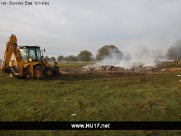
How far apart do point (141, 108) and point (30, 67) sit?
1319cm

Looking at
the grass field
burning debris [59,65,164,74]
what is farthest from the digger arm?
burning debris [59,65,164,74]

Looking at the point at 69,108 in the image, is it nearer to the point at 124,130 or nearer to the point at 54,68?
the point at 124,130

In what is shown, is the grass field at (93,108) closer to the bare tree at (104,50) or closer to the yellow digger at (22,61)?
the yellow digger at (22,61)

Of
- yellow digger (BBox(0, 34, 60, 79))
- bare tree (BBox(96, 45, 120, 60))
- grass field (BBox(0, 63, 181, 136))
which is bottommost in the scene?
grass field (BBox(0, 63, 181, 136))

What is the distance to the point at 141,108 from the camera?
311 inches

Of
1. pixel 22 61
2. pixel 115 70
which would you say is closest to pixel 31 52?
pixel 22 61

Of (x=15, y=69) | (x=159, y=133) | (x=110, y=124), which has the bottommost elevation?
(x=159, y=133)

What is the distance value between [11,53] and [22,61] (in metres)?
1.16

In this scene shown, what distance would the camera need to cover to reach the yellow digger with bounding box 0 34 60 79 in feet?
57.8

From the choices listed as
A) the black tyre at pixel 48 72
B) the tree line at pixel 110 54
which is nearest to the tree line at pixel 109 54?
the tree line at pixel 110 54

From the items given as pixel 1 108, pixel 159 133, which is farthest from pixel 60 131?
pixel 1 108

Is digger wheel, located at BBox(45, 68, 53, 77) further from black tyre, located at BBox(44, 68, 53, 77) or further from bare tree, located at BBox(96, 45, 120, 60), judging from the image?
bare tree, located at BBox(96, 45, 120, 60)

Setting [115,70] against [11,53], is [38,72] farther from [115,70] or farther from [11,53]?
[115,70]

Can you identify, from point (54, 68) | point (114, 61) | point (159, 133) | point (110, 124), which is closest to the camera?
point (110, 124)
